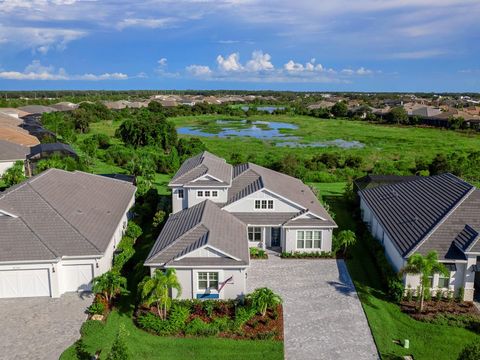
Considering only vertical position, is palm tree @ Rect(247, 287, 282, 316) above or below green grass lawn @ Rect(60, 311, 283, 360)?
above

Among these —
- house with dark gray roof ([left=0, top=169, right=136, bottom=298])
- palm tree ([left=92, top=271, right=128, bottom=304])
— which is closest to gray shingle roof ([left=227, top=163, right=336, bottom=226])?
house with dark gray roof ([left=0, top=169, right=136, bottom=298])

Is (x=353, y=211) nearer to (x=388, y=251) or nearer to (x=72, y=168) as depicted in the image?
(x=388, y=251)

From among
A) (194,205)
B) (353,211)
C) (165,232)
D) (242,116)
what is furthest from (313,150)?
(242,116)

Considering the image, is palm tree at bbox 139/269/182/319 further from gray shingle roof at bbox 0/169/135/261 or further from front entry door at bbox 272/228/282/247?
front entry door at bbox 272/228/282/247

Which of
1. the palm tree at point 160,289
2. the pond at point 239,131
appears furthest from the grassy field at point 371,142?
the palm tree at point 160,289

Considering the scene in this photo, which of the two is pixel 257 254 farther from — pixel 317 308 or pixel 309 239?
pixel 317 308

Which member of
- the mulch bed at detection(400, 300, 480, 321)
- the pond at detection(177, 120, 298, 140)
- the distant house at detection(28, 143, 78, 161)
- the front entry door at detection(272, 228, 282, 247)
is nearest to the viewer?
the mulch bed at detection(400, 300, 480, 321)

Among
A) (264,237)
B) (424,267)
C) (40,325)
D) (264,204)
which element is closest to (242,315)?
(424,267)

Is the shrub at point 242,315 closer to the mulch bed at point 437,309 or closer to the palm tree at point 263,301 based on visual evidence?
the palm tree at point 263,301
